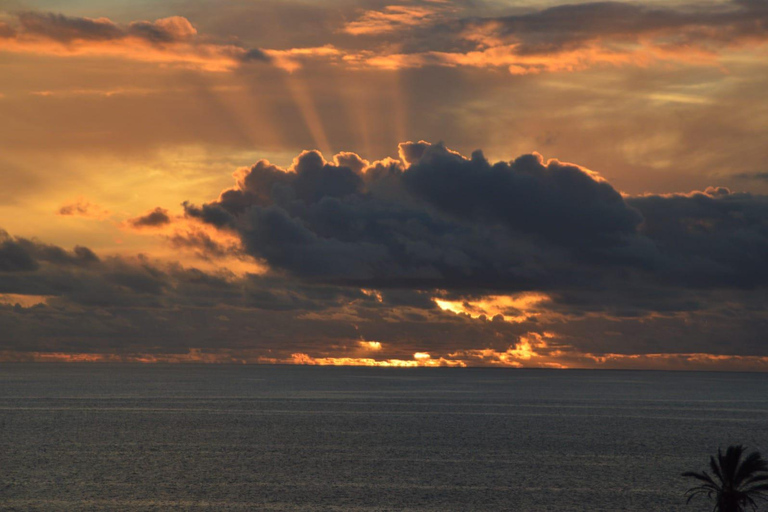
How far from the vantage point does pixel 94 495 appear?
81.1 metres

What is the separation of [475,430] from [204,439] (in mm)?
52314

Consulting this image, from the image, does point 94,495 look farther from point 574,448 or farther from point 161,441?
point 574,448

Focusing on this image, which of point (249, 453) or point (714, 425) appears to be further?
point (714, 425)

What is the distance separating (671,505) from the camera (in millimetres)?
78125

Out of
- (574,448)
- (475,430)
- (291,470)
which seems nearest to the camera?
(291,470)

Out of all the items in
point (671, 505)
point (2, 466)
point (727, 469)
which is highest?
point (727, 469)

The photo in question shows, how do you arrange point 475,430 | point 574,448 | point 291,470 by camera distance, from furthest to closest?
point 475,430 → point 574,448 → point 291,470

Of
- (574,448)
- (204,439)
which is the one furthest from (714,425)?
(204,439)

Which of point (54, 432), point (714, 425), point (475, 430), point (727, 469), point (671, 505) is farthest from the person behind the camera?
point (714, 425)

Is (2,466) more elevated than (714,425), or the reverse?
(714,425)

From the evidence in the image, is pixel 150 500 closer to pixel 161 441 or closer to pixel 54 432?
pixel 161 441

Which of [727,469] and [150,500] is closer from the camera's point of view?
[727,469]

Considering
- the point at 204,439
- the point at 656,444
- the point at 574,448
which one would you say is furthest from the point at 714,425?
the point at 204,439

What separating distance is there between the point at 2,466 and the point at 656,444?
97.8 metres
